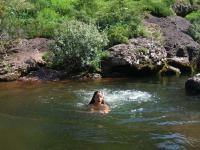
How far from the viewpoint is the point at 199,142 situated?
1333 cm

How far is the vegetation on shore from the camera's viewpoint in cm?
2386

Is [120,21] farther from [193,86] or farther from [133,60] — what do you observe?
[193,86]

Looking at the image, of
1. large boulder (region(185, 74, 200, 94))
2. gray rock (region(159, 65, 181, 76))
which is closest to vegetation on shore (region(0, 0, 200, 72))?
gray rock (region(159, 65, 181, 76))

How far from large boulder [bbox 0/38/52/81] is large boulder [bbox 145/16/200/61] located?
681 centimetres

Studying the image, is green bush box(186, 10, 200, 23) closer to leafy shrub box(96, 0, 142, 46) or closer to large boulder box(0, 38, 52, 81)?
leafy shrub box(96, 0, 142, 46)

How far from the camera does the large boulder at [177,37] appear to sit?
2708 cm

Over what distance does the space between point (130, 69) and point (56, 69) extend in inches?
146

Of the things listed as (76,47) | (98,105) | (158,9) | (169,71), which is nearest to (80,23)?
(76,47)

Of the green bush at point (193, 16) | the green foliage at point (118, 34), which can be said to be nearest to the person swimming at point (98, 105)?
the green foliage at point (118, 34)

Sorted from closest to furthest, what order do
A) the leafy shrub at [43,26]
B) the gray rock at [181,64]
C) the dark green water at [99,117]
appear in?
1. the dark green water at [99,117]
2. the gray rock at [181,64]
3. the leafy shrub at [43,26]

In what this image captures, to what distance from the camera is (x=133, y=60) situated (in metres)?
24.5

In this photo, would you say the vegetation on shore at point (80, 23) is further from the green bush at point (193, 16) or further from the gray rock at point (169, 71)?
the gray rock at point (169, 71)

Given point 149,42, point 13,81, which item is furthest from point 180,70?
point 13,81

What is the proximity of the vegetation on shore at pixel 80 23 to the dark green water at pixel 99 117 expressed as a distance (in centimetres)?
174
